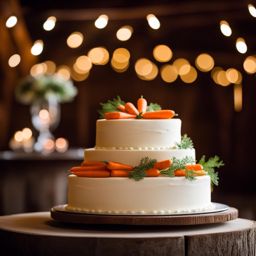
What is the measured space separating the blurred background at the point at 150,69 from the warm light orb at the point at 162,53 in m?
0.03

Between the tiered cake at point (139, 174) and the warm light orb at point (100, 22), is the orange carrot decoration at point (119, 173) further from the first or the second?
Result: the warm light orb at point (100, 22)

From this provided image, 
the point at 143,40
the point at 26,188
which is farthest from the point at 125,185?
the point at 143,40

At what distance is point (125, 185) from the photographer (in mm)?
4027

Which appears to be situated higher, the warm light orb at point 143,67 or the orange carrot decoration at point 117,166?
the warm light orb at point 143,67

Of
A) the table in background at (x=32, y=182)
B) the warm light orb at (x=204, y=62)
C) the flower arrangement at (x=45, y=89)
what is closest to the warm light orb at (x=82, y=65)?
the warm light orb at (x=204, y=62)

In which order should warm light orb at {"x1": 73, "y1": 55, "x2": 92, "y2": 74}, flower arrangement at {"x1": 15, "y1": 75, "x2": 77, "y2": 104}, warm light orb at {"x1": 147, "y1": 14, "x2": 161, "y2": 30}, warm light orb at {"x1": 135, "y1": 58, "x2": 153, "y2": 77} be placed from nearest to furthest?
warm light orb at {"x1": 147, "y1": 14, "x2": 161, "y2": 30} < flower arrangement at {"x1": 15, "y1": 75, "x2": 77, "y2": 104} < warm light orb at {"x1": 73, "y1": 55, "x2": 92, "y2": 74} < warm light orb at {"x1": 135, "y1": 58, "x2": 153, "y2": 77}

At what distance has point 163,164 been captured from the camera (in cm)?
404

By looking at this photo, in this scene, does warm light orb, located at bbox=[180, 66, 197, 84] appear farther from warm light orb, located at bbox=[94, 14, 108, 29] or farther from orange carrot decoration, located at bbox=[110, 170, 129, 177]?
orange carrot decoration, located at bbox=[110, 170, 129, 177]

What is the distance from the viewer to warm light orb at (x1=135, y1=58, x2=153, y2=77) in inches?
689

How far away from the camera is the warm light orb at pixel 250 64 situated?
1648cm

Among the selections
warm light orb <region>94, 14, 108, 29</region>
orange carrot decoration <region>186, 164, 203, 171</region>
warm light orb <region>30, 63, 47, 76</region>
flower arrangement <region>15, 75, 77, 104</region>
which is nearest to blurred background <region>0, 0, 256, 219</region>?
warm light orb <region>30, 63, 47, 76</region>

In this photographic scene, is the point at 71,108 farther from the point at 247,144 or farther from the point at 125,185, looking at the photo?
the point at 125,185

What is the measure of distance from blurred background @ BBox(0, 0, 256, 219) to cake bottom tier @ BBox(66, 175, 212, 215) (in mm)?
10597

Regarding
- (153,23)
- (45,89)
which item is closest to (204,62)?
(45,89)
